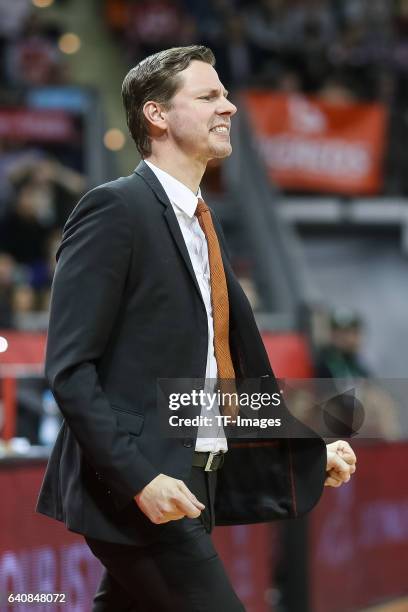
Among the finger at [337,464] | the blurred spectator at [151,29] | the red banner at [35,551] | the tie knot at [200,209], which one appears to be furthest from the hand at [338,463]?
the blurred spectator at [151,29]

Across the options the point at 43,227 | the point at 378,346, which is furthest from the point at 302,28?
the point at 43,227

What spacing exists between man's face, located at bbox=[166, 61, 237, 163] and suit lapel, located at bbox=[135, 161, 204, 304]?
0.11 m

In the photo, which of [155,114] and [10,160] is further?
[10,160]

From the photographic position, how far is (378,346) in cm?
1384

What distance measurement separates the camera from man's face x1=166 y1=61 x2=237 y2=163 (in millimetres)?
3072

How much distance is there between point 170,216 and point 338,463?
29.4 inches

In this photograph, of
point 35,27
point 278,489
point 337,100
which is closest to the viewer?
point 278,489

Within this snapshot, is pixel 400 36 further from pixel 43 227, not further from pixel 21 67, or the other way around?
pixel 43 227

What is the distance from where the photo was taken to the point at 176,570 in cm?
288

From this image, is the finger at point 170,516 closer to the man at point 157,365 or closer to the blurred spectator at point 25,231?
the man at point 157,365

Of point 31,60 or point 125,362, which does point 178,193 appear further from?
point 31,60

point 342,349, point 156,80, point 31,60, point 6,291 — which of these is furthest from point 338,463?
point 31,60

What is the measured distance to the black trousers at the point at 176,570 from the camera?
287 cm

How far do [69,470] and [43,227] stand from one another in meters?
7.55
